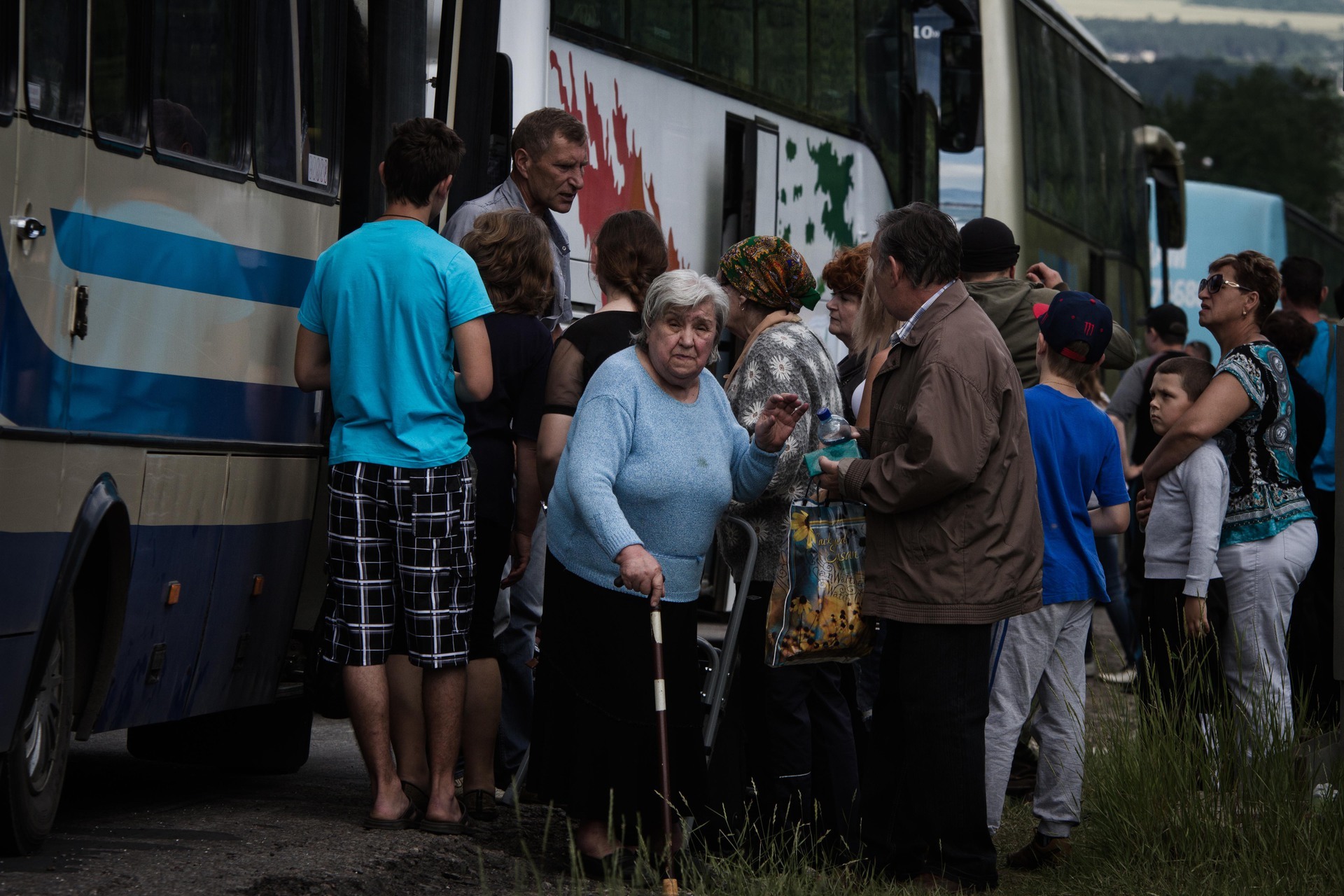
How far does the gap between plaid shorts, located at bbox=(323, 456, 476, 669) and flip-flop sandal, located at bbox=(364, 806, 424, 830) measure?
46cm

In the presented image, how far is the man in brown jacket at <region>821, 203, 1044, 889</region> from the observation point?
554 centimetres

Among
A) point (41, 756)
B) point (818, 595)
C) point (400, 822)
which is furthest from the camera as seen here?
point (400, 822)

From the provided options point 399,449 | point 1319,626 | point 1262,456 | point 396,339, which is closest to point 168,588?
point 399,449

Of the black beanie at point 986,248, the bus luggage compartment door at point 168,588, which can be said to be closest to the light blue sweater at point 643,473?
the bus luggage compartment door at point 168,588

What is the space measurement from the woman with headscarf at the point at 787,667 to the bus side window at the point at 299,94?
156 cm

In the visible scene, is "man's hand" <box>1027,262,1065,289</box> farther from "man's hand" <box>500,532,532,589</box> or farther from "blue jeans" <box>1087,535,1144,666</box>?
"blue jeans" <box>1087,535,1144,666</box>

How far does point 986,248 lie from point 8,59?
3.55 m

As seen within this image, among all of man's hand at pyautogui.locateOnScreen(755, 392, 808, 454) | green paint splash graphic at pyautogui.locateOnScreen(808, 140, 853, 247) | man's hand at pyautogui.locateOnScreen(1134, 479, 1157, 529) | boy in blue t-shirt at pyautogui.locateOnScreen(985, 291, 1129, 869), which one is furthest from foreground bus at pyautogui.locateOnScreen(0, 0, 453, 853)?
green paint splash graphic at pyautogui.locateOnScreen(808, 140, 853, 247)

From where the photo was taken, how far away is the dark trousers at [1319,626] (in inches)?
328

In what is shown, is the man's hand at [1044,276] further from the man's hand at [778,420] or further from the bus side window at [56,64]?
the bus side window at [56,64]

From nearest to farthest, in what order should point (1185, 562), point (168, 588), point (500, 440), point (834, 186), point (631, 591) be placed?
point (631, 591) → point (168, 588) → point (500, 440) → point (1185, 562) → point (834, 186)

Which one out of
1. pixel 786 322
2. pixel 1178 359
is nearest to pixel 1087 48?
pixel 1178 359

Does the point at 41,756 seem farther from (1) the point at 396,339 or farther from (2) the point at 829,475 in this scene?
(2) the point at 829,475

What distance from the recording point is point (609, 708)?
556 centimetres
